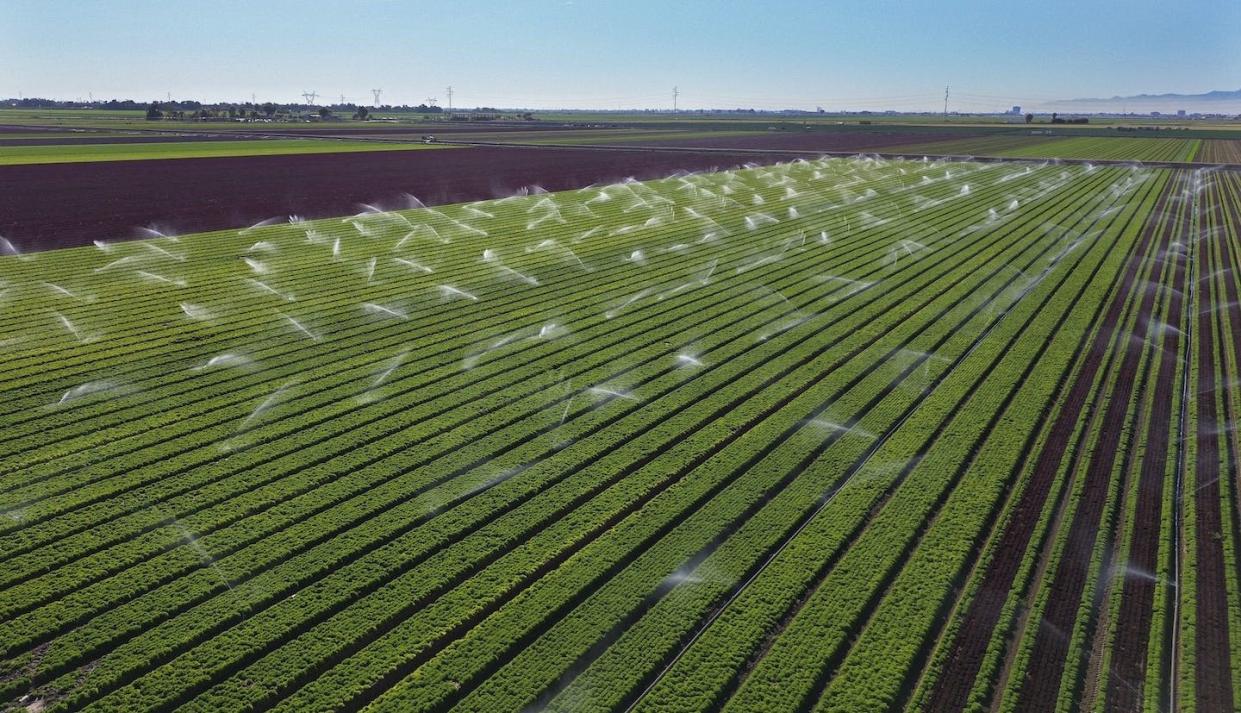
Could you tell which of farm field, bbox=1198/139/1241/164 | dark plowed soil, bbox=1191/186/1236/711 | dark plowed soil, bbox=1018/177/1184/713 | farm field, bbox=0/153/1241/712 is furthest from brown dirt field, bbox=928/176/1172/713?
farm field, bbox=1198/139/1241/164

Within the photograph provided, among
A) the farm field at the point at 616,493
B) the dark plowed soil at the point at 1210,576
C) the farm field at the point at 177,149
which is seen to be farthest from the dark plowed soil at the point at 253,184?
the dark plowed soil at the point at 1210,576

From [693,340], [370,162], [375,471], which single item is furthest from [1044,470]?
[370,162]

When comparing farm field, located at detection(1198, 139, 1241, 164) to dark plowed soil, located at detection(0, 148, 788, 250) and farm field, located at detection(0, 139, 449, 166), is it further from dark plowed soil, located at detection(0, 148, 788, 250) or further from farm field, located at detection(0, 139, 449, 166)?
farm field, located at detection(0, 139, 449, 166)

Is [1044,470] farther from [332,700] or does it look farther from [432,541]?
[332,700]

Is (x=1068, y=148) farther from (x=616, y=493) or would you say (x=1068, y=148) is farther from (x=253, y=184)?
(x=616, y=493)

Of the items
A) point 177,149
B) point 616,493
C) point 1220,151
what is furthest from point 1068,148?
point 177,149
